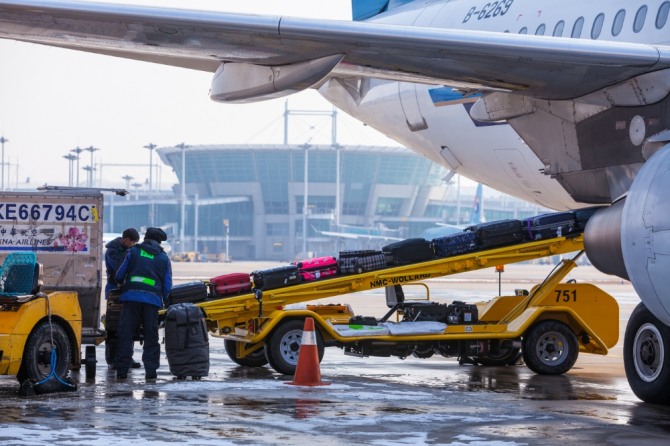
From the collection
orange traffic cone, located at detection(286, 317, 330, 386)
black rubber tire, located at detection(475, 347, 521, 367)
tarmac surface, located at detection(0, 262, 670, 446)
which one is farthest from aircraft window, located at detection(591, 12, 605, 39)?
orange traffic cone, located at detection(286, 317, 330, 386)

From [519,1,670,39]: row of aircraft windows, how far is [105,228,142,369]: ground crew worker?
5935 millimetres

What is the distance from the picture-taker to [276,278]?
15656 millimetres

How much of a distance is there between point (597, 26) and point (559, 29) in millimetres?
1057

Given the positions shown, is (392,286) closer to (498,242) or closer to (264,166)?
(498,242)

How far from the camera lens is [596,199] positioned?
535 inches

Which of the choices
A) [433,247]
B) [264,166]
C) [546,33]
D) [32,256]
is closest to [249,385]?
[32,256]

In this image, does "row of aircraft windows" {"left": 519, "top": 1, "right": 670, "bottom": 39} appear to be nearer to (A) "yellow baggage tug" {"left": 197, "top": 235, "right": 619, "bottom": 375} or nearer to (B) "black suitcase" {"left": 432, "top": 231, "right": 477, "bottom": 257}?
(A) "yellow baggage tug" {"left": 197, "top": 235, "right": 619, "bottom": 375}

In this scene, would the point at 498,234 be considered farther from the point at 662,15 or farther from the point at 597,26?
the point at 662,15

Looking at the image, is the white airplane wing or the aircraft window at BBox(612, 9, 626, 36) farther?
the aircraft window at BBox(612, 9, 626, 36)

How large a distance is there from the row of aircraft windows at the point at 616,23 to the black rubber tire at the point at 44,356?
6.99m

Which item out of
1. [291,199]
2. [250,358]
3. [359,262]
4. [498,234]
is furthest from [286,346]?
[291,199]

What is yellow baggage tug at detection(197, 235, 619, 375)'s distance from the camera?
15.0m

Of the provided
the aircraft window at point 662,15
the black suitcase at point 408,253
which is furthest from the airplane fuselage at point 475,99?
the black suitcase at point 408,253

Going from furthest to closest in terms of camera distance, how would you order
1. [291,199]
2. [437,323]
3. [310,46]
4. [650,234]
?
[291,199], [437,323], [310,46], [650,234]
